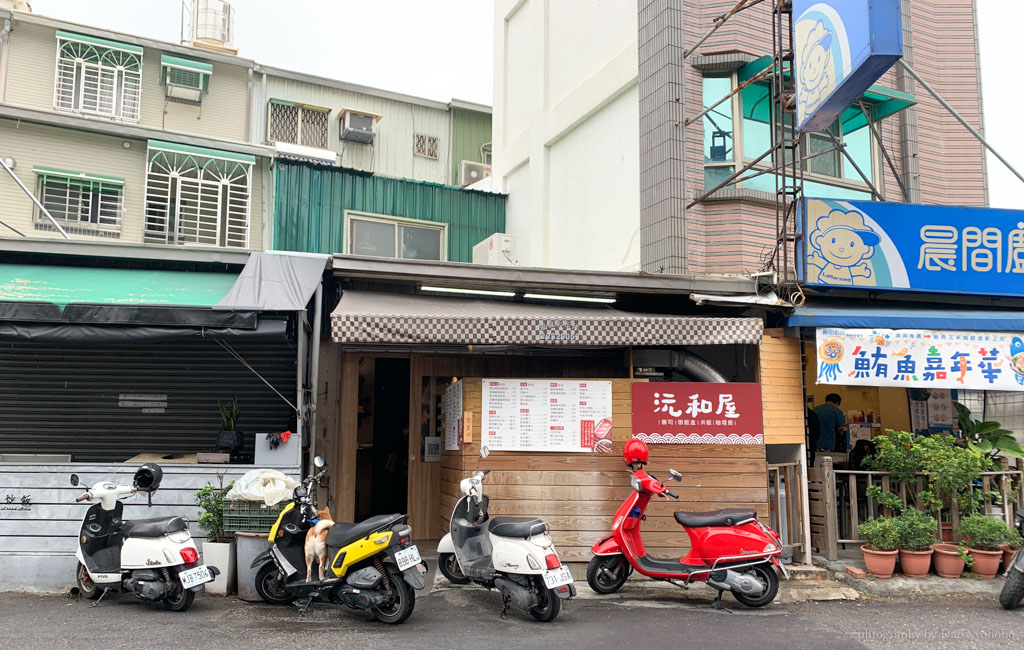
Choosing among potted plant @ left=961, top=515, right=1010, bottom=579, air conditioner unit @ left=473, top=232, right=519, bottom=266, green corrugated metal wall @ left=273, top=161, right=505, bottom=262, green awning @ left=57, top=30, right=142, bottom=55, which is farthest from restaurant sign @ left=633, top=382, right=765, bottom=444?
green awning @ left=57, top=30, right=142, bottom=55

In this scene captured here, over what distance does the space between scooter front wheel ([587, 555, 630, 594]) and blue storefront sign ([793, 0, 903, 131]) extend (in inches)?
228

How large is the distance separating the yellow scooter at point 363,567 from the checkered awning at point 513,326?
6.03ft

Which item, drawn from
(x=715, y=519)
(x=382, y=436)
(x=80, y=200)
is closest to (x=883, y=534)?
(x=715, y=519)

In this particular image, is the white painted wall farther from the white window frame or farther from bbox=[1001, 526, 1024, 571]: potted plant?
bbox=[1001, 526, 1024, 571]: potted plant

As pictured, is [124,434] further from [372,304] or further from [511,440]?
[511,440]

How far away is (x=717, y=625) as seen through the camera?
7.30 meters

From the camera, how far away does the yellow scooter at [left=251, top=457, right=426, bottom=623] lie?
22.8ft

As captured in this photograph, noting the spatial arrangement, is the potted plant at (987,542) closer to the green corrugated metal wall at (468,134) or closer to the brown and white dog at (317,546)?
the brown and white dog at (317,546)

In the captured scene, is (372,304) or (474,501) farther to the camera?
(372,304)

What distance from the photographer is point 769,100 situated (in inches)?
472

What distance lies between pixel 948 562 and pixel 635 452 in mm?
4003

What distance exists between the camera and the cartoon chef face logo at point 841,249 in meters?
10.3

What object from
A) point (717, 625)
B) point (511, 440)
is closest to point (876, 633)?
point (717, 625)

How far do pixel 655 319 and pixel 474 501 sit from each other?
3.09 metres
